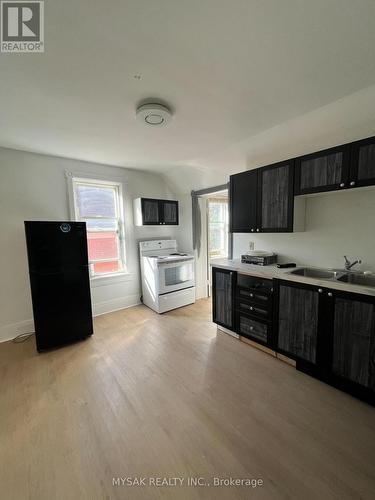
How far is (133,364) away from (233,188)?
2466mm

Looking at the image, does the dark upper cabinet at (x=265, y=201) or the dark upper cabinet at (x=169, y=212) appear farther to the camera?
the dark upper cabinet at (x=169, y=212)

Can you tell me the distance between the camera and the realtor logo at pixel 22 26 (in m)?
1.06

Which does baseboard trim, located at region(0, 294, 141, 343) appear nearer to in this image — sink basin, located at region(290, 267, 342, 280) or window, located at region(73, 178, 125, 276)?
window, located at region(73, 178, 125, 276)

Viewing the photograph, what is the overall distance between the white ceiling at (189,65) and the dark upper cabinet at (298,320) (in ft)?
5.49

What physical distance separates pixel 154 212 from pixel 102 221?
3.01 ft

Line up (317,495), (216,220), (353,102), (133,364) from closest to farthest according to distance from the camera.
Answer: (317,495) → (353,102) → (133,364) → (216,220)

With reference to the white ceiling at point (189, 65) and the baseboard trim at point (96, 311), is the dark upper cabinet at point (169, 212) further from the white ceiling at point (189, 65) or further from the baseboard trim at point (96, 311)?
the white ceiling at point (189, 65)

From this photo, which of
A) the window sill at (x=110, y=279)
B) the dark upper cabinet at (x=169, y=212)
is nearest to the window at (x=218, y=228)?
the dark upper cabinet at (x=169, y=212)

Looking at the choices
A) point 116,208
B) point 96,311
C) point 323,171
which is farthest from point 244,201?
point 96,311

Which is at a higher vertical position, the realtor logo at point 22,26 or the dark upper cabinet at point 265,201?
the realtor logo at point 22,26

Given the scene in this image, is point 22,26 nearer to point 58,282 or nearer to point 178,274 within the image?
point 58,282

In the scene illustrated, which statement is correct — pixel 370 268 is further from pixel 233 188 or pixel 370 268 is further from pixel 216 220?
pixel 216 220

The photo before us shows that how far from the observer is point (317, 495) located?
1121 millimetres

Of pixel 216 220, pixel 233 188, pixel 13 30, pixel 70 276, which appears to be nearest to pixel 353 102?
pixel 233 188
